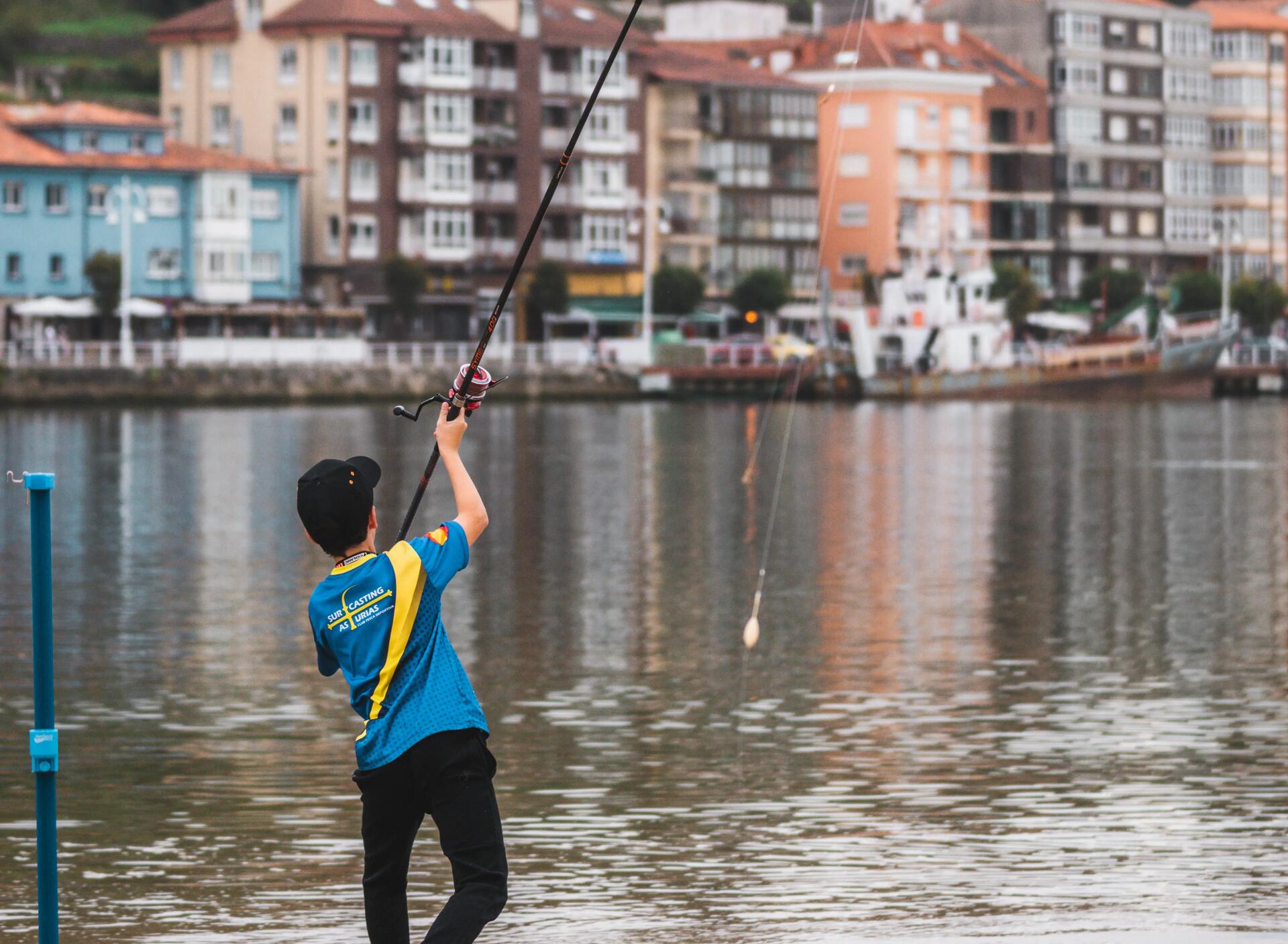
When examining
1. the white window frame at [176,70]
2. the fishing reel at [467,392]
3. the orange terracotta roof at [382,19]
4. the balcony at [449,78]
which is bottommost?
the fishing reel at [467,392]

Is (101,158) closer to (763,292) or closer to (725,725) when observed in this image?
(763,292)

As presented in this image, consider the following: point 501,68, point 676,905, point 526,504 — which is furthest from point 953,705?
point 501,68

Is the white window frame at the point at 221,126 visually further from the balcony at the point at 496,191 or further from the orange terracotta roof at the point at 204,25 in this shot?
the balcony at the point at 496,191

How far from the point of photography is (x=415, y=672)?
28.0 ft

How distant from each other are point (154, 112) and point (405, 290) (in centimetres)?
3532

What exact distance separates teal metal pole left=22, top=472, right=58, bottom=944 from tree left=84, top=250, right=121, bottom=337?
100 meters

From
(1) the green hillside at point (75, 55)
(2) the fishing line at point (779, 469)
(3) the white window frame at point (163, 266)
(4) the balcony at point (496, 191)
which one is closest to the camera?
(2) the fishing line at point (779, 469)

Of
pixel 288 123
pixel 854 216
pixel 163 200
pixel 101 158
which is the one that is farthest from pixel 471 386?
pixel 854 216

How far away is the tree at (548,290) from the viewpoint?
118m

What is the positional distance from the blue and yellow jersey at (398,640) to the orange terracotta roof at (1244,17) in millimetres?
157441

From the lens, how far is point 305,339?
4257 inches

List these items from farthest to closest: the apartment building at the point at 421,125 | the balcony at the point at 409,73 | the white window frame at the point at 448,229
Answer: the white window frame at the point at 448,229, the balcony at the point at 409,73, the apartment building at the point at 421,125

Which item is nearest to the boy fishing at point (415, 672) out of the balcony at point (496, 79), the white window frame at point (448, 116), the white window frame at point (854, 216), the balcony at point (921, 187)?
the white window frame at point (448, 116)

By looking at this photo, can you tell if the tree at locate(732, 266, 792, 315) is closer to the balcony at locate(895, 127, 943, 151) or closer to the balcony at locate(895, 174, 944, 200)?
the balcony at locate(895, 174, 944, 200)
